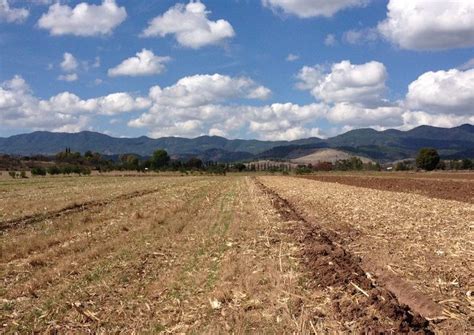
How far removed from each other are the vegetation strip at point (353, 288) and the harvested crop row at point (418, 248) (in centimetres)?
35

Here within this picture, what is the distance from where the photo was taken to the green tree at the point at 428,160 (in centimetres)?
14350

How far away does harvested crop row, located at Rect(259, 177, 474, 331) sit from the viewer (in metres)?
8.76

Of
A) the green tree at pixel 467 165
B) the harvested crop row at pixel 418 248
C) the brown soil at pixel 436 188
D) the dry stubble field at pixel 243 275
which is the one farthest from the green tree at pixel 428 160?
the dry stubble field at pixel 243 275

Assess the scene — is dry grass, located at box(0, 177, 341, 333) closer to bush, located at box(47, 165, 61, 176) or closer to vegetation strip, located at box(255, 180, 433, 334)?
vegetation strip, located at box(255, 180, 433, 334)

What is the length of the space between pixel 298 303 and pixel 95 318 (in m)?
3.93

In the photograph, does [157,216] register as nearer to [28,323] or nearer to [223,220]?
[223,220]

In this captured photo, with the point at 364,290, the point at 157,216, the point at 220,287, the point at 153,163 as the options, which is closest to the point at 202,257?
the point at 220,287

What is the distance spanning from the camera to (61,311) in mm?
9172

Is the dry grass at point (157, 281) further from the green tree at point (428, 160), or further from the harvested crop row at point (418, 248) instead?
the green tree at point (428, 160)

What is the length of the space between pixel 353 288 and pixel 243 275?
9.40 ft

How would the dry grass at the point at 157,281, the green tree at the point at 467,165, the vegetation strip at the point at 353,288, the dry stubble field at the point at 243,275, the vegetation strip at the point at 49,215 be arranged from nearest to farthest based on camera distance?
the vegetation strip at the point at 353,288
the dry stubble field at the point at 243,275
the dry grass at the point at 157,281
the vegetation strip at the point at 49,215
the green tree at the point at 467,165

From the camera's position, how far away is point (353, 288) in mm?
9648

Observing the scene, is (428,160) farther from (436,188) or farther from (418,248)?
(418,248)

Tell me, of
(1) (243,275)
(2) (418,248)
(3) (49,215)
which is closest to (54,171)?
(3) (49,215)
